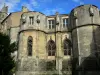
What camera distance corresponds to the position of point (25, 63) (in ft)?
82.6

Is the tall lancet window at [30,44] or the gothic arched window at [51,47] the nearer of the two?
the tall lancet window at [30,44]

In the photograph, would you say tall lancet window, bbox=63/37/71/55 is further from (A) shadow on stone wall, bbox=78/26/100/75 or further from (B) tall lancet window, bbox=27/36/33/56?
(B) tall lancet window, bbox=27/36/33/56

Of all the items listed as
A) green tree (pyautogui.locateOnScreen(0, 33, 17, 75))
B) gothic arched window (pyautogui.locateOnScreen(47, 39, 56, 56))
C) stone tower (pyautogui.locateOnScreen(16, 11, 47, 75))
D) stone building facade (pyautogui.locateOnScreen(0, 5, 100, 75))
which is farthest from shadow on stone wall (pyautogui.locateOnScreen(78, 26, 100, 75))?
green tree (pyautogui.locateOnScreen(0, 33, 17, 75))

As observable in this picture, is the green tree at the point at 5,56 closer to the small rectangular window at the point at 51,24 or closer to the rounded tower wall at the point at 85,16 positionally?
the small rectangular window at the point at 51,24

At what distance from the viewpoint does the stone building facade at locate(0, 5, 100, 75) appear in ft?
78.7

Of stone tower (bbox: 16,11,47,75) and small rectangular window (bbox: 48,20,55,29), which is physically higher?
small rectangular window (bbox: 48,20,55,29)

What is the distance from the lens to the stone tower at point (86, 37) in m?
22.8

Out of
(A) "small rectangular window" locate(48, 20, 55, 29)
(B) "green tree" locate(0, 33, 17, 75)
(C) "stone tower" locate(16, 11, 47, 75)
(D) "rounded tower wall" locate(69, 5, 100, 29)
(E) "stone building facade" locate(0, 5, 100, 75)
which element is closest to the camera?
(B) "green tree" locate(0, 33, 17, 75)

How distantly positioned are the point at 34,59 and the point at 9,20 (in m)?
13.1

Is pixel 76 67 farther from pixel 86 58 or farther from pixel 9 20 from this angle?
pixel 9 20

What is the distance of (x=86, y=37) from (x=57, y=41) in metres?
4.65

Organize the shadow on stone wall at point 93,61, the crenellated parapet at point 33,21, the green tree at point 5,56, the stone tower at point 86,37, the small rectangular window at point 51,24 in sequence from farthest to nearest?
the small rectangular window at point 51,24 < the crenellated parapet at point 33,21 < the stone tower at point 86,37 < the shadow on stone wall at point 93,61 < the green tree at point 5,56

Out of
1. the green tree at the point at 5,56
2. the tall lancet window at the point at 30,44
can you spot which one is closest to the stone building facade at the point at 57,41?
the tall lancet window at the point at 30,44

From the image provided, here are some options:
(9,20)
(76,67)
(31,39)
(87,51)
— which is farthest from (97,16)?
(9,20)
